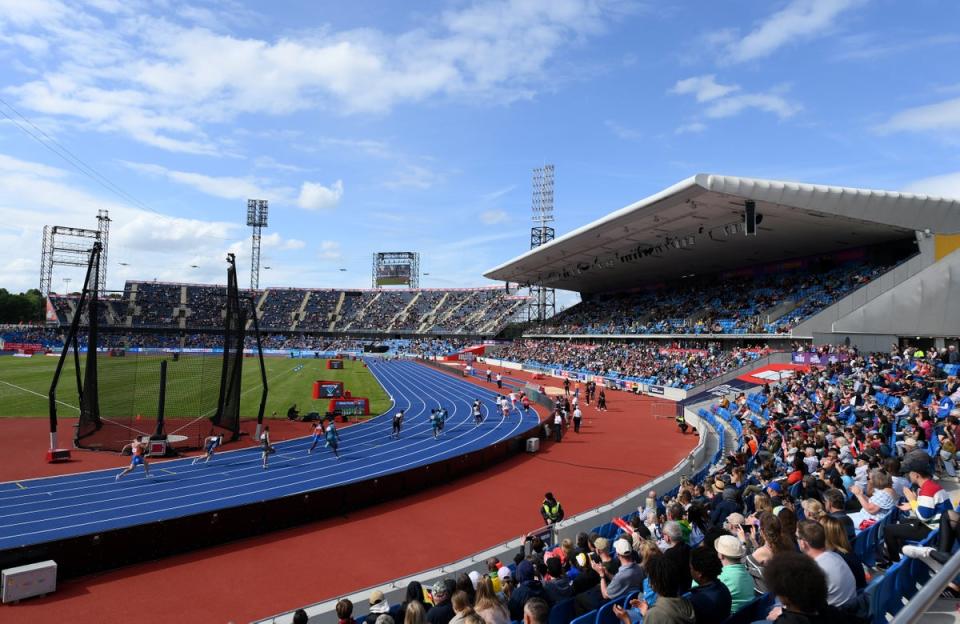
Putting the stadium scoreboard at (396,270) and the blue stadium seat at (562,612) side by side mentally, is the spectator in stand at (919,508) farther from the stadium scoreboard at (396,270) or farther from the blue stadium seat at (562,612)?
the stadium scoreboard at (396,270)

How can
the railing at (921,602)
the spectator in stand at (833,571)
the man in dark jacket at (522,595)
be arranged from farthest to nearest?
the man in dark jacket at (522,595)
the spectator in stand at (833,571)
the railing at (921,602)

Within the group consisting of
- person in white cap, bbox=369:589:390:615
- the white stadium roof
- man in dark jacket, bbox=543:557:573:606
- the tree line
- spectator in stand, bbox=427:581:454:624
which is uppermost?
the white stadium roof

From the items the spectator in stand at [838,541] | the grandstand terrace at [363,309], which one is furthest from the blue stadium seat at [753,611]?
the grandstand terrace at [363,309]

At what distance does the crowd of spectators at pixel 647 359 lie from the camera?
114ft

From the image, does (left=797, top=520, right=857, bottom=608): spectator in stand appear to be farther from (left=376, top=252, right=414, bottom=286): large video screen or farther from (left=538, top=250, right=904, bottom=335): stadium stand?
(left=376, top=252, right=414, bottom=286): large video screen

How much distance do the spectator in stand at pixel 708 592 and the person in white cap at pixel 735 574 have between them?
44cm

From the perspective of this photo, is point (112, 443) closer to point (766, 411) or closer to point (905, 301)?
point (766, 411)

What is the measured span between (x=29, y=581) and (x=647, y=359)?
39.1 metres

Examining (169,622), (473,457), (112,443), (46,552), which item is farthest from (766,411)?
(112,443)

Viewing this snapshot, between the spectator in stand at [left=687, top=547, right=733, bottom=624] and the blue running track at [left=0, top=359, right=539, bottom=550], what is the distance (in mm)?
11333

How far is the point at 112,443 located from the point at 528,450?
14.7 metres

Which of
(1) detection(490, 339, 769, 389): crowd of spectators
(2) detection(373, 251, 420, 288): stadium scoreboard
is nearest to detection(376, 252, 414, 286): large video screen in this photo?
(2) detection(373, 251, 420, 288): stadium scoreboard

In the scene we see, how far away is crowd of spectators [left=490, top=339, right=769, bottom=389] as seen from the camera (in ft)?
114

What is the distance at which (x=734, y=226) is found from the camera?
111ft
